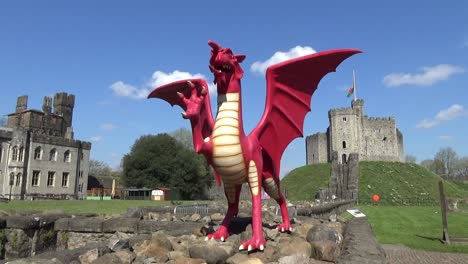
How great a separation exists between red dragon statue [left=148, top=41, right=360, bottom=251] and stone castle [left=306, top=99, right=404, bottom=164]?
5034cm

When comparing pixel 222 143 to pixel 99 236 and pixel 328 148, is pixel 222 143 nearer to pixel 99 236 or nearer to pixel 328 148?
pixel 99 236

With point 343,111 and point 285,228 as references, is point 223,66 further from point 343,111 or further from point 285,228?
point 343,111

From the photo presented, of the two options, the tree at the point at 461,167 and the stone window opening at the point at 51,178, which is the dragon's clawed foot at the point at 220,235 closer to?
the stone window opening at the point at 51,178

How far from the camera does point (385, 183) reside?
46250 millimetres

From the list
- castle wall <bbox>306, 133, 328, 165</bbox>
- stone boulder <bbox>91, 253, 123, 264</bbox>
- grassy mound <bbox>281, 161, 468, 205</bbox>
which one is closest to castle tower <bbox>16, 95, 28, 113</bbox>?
grassy mound <bbox>281, 161, 468, 205</bbox>

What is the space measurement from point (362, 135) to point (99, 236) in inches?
2079

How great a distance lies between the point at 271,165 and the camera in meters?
6.06

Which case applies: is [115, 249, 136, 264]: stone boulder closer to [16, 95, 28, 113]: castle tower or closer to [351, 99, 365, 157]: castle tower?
[351, 99, 365, 157]: castle tower

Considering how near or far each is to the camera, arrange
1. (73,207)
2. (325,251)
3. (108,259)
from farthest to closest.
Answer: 1. (73,207)
2. (325,251)
3. (108,259)

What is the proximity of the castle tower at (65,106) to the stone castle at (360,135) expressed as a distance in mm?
42592

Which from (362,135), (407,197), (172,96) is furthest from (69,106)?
(172,96)

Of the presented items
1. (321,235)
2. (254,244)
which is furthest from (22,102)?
(321,235)

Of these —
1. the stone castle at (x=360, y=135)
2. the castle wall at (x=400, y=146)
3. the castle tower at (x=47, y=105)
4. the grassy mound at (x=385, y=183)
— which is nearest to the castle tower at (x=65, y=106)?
the castle tower at (x=47, y=105)

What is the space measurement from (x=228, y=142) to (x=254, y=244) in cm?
137
